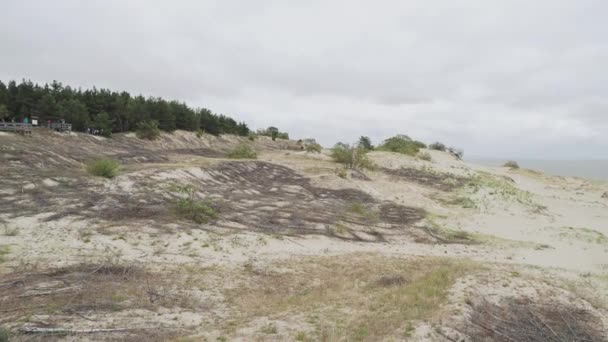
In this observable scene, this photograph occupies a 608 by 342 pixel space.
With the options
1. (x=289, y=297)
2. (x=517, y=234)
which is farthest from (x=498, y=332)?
(x=517, y=234)

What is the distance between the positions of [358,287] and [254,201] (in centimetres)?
1115

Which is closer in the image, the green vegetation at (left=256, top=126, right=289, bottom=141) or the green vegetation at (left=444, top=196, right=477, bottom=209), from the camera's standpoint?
the green vegetation at (left=444, top=196, right=477, bottom=209)

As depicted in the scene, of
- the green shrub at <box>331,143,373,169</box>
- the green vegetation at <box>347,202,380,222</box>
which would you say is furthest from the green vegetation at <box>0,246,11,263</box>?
the green shrub at <box>331,143,373,169</box>

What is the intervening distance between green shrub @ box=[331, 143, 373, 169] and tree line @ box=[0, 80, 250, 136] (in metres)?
27.1


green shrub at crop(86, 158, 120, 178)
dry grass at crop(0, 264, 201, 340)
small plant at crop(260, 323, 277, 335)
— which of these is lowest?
dry grass at crop(0, 264, 201, 340)

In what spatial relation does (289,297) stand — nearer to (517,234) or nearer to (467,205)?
(517,234)

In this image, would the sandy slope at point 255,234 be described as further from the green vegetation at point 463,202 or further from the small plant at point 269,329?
the green vegetation at point 463,202

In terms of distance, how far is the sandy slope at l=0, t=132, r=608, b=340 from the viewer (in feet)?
25.5

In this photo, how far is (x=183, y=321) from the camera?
729 cm

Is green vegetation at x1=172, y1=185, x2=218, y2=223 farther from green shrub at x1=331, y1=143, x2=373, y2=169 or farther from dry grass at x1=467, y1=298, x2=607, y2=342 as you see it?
green shrub at x1=331, y1=143, x2=373, y2=169

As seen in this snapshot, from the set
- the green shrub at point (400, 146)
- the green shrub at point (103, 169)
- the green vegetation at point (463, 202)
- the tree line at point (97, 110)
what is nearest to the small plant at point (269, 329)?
the green shrub at point (103, 169)

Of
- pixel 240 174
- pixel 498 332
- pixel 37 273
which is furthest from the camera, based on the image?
pixel 240 174

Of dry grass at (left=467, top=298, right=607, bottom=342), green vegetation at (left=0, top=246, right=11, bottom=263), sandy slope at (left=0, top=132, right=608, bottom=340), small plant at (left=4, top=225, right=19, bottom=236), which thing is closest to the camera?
dry grass at (left=467, top=298, right=607, bottom=342)

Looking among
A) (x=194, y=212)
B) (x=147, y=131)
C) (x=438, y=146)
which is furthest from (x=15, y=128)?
(x=438, y=146)
